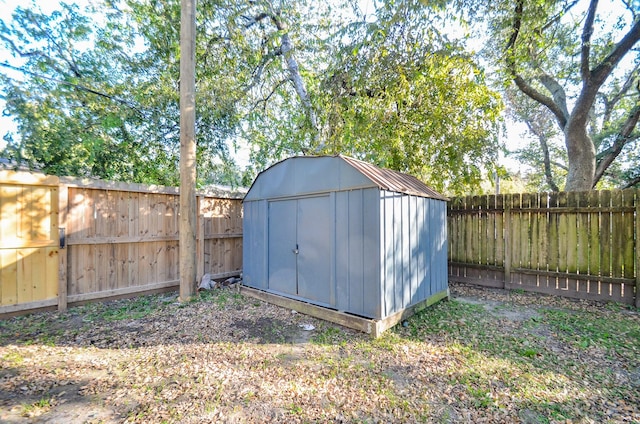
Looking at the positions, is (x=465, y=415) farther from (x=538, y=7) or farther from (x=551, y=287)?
(x=538, y=7)

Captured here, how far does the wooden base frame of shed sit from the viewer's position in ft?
11.4

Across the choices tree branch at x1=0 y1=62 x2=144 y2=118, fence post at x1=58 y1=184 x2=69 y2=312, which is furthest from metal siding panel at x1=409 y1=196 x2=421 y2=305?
tree branch at x1=0 y1=62 x2=144 y2=118

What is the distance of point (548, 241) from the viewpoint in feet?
16.9

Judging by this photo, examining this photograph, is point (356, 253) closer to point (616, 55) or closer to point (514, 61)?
point (514, 61)

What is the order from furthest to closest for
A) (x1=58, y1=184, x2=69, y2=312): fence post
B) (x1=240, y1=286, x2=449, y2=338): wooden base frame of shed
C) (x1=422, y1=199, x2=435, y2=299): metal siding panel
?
(x1=422, y1=199, x2=435, y2=299): metal siding panel < (x1=58, y1=184, x2=69, y2=312): fence post < (x1=240, y1=286, x2=449, y2=338): wooden base frame of shed

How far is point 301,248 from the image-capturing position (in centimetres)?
446

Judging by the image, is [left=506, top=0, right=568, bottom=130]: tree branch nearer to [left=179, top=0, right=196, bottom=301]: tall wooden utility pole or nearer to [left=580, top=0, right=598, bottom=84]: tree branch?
[left=580, top=0, right=598, bottom=84]: tree branch

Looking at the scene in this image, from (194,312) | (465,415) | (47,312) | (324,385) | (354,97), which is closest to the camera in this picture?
(465,415)

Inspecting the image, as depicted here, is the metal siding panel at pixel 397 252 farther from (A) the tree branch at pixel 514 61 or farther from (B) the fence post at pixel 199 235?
(A) the tree branch at pixel 514 61

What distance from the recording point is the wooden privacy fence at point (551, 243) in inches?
177

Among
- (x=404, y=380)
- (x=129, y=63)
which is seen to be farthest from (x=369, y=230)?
(x=129, y=63)

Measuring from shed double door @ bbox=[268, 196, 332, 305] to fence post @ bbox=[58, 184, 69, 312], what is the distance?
2998 mm

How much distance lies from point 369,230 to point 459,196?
3.79m

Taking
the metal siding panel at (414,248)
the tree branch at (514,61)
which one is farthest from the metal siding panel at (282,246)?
the tree branch at (514,61)
